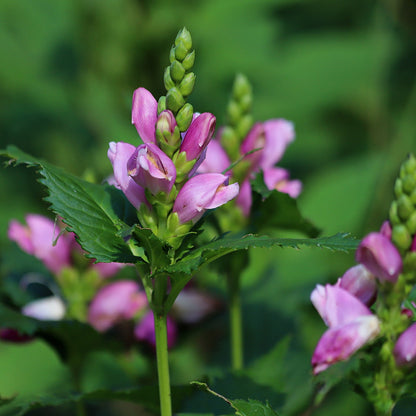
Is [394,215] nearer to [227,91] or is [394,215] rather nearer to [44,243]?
[44,243]

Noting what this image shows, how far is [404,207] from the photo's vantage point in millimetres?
824

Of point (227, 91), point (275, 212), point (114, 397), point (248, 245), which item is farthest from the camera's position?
point (227, 91)

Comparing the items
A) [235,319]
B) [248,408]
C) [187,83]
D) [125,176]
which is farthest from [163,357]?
[235,319]

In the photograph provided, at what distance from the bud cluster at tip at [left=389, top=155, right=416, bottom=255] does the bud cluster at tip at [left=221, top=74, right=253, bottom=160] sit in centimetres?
50

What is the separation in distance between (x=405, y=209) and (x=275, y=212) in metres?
0.37

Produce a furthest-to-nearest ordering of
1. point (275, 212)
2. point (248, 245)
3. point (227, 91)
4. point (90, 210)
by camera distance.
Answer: point (227, 91)
point (275, 212)
point (90, 210)
point (248, 245)

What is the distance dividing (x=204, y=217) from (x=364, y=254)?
0.22 m

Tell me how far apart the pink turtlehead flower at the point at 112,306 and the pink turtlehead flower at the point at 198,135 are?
1.83ft

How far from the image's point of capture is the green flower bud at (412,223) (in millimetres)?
821

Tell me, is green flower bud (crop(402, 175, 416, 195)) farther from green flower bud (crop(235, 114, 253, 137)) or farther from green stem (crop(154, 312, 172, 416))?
green flower bud (crop(235, 114, 253, 137))

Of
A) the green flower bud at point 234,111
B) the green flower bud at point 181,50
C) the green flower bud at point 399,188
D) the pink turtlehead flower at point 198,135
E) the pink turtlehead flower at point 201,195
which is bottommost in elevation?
the green flower bud at point 399,188

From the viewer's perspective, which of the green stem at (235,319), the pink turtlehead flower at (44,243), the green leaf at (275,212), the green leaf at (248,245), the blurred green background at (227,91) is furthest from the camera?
the blurred green background at (227,91)

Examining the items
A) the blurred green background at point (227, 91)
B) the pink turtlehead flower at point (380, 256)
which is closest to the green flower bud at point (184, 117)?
the pink turtlehead flower at point (380, 256)

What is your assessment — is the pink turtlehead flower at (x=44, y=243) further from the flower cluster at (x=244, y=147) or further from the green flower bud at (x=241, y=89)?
the green flower bud at (x=241, y=89)
